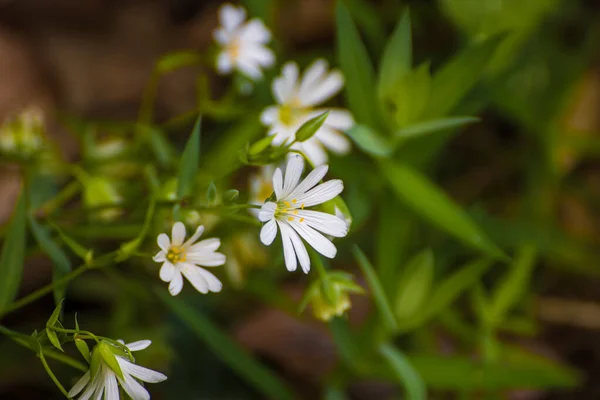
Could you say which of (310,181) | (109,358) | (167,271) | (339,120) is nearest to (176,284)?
(167,271)

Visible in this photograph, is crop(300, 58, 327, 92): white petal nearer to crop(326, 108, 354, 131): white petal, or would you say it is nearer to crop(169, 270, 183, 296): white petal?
crop(326, 108, 354, 131): white petal

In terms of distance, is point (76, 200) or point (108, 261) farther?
point (76, 200)

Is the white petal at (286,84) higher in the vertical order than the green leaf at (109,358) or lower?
higher

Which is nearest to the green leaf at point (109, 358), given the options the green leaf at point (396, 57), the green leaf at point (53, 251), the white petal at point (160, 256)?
the white petal at point (160, 256)

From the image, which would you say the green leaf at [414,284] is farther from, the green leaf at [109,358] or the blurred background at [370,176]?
the green leaf at [109,358]

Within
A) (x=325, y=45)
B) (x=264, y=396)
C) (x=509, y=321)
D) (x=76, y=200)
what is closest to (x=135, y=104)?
(x=76, y=200)

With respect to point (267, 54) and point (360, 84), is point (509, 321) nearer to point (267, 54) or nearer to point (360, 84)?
point (360, 84)
